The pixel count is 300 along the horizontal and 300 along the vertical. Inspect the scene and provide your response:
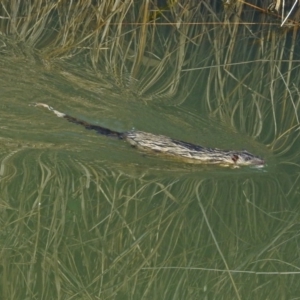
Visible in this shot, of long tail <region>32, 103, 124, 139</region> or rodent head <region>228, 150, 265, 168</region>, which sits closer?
rodent head <region>228, 150, 265, 168</region>

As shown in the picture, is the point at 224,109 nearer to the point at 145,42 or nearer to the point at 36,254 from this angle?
the point at 145,42

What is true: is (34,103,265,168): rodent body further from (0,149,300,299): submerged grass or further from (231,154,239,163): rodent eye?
(0,149,300,299): submerged grass

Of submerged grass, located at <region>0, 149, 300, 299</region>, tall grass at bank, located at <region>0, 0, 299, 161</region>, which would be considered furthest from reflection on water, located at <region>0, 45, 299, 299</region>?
tall grass at bank, located at <region>0, 0, 299, 161</region>

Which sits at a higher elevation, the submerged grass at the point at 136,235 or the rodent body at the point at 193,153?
the rodent body at the point at 193,153

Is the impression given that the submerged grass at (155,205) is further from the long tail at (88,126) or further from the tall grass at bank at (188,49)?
the long tail at (88,126)

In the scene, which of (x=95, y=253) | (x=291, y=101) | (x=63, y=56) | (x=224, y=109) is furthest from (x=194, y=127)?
(x=95, y=253)

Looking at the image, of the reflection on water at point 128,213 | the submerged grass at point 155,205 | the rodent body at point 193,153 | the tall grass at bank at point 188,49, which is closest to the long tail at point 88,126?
the reflection on water at point 128,213

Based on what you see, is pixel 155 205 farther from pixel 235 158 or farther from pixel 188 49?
pixel 188 49

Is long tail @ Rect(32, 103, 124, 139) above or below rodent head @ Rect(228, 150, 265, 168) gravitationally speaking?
below
